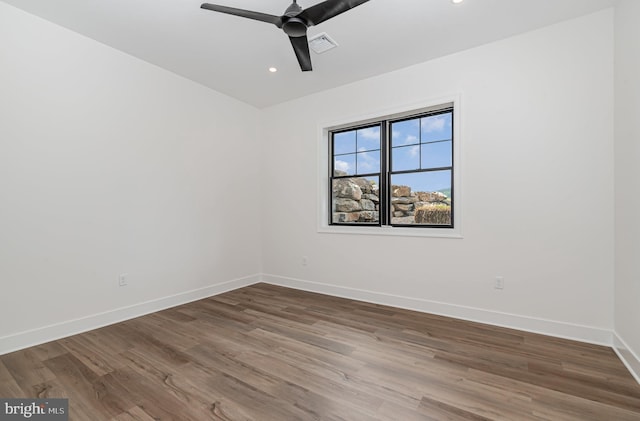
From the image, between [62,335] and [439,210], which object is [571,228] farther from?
[62,335]

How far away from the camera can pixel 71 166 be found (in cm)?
271

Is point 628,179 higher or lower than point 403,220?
higher

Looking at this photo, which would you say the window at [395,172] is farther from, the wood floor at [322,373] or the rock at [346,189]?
the wood floor at [322,373]

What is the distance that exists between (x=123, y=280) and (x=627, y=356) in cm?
441

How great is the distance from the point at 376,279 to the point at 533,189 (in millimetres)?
1893

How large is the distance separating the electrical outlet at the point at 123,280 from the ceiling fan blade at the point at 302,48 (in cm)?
280

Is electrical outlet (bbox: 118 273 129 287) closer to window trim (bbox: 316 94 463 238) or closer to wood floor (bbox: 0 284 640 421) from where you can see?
wood floor (bbox: 0 284 640 421)

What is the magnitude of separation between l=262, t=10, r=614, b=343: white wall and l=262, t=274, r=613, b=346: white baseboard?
0.04 feet

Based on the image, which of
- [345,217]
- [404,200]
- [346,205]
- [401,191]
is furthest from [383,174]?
[345,217]

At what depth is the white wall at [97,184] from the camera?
2414 millimetres

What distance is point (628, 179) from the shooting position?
213 centimetres

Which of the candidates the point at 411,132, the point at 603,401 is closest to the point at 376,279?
the point at 411,132

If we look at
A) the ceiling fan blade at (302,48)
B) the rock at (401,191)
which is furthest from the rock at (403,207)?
the ceiling fan blade at (302,48)

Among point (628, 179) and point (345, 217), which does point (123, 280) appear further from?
point (628, 179)
